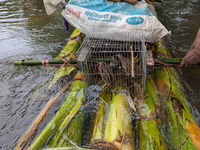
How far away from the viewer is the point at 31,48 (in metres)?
4.93

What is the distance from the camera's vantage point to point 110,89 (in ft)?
8.91

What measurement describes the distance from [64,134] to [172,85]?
1929 millimetres

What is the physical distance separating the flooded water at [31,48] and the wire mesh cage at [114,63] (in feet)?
3.41

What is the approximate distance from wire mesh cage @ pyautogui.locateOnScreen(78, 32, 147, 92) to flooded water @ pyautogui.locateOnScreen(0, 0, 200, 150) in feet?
3.41

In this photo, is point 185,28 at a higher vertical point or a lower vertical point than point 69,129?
lower

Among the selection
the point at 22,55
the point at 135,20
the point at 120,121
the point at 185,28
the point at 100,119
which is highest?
the point at 135,20

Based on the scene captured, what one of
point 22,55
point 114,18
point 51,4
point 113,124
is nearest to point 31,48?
point 22,55

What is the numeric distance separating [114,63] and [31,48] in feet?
10.8

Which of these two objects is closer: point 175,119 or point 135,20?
point 175,119

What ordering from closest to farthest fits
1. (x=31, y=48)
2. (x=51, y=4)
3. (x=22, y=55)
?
(x=51, y=4) < (x=22, y=55) < (x=31, y=48)

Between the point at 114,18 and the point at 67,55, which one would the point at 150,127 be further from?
the point at 67,55

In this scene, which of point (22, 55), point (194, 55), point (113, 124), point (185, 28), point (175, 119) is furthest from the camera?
A: point (185, 28)

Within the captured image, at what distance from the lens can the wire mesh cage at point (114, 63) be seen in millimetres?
2572

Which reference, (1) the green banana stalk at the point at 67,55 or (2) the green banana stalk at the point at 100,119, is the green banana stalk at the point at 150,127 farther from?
(1) the green banana stalk at the point at 67,55
